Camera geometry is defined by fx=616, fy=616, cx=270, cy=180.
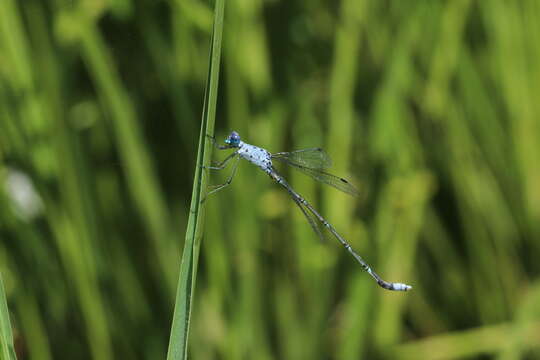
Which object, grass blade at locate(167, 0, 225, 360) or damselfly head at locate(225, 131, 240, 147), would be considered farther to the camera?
damselfly head at locate(225, 131, 240, 147)

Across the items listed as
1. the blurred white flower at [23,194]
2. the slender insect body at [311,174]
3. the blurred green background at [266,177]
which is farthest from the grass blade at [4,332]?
the slender insect body at [311,174]

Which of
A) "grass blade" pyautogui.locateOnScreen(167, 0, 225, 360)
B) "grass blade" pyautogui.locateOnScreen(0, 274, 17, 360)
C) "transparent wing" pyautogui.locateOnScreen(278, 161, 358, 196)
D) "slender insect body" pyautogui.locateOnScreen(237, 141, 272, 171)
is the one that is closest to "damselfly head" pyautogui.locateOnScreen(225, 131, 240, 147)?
"slender insect body" pyautogui.locateOnScreen(237, 141, 272, 171)

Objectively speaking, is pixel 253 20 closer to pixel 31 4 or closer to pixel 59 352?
pixel 31 4

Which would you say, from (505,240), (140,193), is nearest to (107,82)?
(140,193)

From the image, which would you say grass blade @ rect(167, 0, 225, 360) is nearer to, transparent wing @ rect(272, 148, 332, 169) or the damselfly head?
the damselfly head

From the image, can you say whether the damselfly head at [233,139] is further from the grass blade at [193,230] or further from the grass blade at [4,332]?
the grass blade at [4,332]

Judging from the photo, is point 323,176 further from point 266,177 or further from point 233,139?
point 233,139
